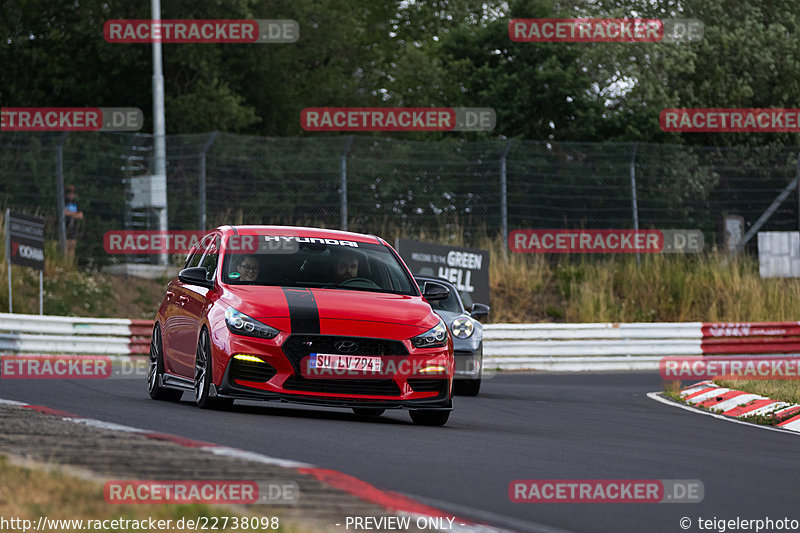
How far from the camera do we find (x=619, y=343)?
937 inches

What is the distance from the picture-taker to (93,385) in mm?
13711

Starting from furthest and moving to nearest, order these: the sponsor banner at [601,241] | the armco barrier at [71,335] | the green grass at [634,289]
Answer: the green grass at [634,289] → the sponsor banner at [601,241] → the armco barrier at [71,335]

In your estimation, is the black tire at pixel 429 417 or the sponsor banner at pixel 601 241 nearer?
the black tire at pixel 429 417

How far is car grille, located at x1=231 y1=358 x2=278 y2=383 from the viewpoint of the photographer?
10.0m

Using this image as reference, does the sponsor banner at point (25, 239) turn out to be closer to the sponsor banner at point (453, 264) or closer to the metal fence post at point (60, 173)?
the metal fence post at point (60, 173)

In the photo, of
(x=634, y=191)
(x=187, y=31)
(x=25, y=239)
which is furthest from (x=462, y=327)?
(x=187, y=31)

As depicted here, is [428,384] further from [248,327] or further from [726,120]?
[726,120]

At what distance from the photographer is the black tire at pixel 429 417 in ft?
35.4

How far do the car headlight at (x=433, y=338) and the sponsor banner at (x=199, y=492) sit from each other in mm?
4312

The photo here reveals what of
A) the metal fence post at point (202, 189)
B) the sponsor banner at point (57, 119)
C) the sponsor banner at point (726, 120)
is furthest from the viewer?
the sponsor banner at point (726, 120)

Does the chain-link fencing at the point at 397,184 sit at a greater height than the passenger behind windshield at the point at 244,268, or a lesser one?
greater

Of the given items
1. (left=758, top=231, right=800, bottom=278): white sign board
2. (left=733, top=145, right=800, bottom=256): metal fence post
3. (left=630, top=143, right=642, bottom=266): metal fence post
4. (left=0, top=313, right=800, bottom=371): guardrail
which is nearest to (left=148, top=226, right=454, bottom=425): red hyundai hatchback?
(left=0, top=313, right=800, bottom=371): guardrail

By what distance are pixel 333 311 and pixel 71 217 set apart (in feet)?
51.6

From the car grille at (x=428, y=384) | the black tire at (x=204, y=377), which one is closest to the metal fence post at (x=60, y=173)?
the black tire at (x=204, y=377)
